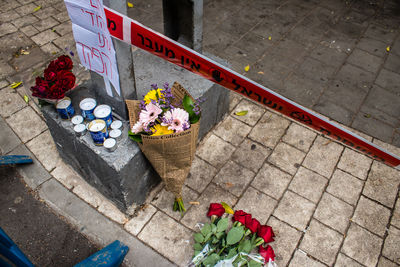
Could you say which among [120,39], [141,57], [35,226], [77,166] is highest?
[120,39]

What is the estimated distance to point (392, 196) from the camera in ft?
11.0

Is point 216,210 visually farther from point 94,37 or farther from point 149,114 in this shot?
point 94,37

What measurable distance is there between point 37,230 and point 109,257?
3.11 feet

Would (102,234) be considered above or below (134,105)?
below

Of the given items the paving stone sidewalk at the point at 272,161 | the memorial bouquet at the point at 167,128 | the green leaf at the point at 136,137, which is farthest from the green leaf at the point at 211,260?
the green leaf at the point at 136,137

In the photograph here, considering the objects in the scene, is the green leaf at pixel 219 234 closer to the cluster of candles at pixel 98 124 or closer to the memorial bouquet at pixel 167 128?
the memorial bouquet at pixel 167 128

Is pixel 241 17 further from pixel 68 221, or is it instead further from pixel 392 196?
pixel 68 221

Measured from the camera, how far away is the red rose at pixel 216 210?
118 inches

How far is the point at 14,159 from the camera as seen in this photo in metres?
3.33

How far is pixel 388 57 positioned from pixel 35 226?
5.60 m

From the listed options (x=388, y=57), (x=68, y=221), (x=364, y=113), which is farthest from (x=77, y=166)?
(x=388, y=57)

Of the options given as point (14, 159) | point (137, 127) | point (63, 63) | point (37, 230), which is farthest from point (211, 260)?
point (14, 159)

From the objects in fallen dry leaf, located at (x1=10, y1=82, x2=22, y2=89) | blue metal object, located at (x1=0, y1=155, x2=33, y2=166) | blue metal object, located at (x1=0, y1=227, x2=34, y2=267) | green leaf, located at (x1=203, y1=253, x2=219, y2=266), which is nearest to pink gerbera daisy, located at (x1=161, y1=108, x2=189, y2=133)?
green leaf, located at (x1=203, y1=253, x2=219, y2=266)

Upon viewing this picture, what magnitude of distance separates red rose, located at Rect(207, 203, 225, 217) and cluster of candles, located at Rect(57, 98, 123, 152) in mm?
1140
